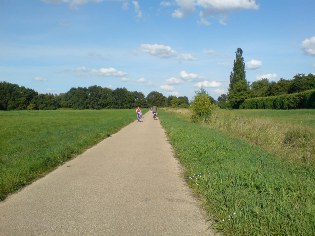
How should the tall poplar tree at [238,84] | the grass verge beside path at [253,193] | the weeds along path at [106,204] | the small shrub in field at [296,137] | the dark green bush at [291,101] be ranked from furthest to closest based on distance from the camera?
the tall poplar tree at [238,84] → the dark green bush at [291,101] → the small shrub in field at [296,137] → the weeds along path at [106,204] → the grass verge beside path at [253,193]

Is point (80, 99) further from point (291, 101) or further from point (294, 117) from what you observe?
point (294, 117)

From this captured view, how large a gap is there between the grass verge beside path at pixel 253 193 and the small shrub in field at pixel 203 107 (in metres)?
21.7

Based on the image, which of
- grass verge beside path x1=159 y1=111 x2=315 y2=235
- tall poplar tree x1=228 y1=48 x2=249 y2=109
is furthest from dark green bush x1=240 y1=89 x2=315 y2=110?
grass verge beside path x1=159 y1=111 x2=315 y2=235

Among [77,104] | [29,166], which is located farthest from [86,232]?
[77,104]

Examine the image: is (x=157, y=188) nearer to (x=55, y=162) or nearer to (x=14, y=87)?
(x=55, y=162)

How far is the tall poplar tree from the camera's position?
102625mm

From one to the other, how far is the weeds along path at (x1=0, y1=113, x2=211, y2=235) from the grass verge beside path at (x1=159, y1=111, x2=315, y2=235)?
1.21 ft

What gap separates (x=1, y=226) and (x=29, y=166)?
4.35 metres

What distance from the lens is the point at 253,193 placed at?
252 inches

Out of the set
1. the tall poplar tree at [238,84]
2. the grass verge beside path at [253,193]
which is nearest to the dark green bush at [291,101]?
the tall poplar tree at [238,84]

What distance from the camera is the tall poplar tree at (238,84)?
103 m

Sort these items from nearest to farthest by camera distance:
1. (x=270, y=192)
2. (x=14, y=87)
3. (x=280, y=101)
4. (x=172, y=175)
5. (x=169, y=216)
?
(x=169, y=216) → (x=270, y=192) → (x=172, y=175) → (x=280, y=101) → (x=14, y=87)

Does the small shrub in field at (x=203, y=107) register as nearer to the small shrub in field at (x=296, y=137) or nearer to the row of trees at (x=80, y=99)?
the small shrub in field at (x=296, y=137)

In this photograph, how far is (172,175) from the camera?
938 centimetres
